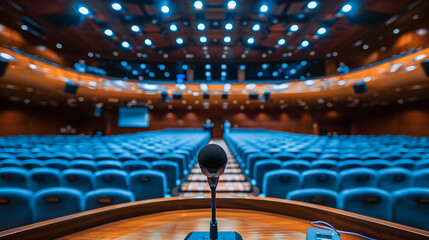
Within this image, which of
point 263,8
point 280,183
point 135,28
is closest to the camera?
point 280,183

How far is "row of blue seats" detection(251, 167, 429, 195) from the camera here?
9.70 ft

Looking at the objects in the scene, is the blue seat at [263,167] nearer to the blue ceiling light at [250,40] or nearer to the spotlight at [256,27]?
the spotlight at [256,27]

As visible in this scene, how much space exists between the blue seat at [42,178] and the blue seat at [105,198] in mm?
1444

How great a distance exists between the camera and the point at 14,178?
3109 millimetres

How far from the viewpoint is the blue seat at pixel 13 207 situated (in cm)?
197

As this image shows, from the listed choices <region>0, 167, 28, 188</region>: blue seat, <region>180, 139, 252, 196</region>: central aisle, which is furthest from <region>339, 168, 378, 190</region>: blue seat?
<region>0, 167, 28, 188</region>: blue seat

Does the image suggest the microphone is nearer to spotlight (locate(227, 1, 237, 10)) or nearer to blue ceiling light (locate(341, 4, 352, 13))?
spotlight (locate(227, 1, 237, 10))

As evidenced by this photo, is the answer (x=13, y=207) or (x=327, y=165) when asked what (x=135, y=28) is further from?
(x=327, y=165)

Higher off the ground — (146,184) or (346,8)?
(346,8)

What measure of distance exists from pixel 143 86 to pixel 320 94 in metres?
12.3

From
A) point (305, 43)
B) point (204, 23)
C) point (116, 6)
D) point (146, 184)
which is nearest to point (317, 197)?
point (146, 184)

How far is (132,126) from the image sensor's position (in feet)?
66.7

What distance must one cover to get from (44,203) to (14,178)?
5.60ft

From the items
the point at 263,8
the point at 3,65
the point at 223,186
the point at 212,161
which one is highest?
the point at 263,8
